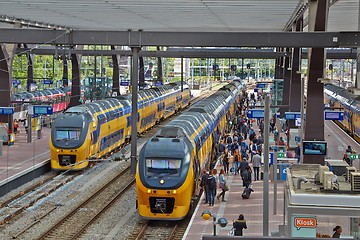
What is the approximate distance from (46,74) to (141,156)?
8029cm

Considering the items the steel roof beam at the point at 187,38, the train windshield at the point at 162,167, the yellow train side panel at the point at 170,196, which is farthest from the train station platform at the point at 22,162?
the train windshield at the point at 162,167

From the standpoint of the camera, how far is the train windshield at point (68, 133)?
3256 cm

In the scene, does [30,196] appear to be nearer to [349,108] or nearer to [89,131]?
[89,131]

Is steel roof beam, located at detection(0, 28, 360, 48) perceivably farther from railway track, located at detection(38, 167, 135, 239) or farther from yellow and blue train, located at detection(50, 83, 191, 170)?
railway track, located at detection(38, 167, 135, 239)

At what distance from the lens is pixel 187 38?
26594 mm

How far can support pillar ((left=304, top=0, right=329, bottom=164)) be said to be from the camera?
90.7 ft

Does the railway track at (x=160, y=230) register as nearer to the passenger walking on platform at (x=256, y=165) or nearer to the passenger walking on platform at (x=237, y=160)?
the passenger walking on platform at (x=256, y=165)

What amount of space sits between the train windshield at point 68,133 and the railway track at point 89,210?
288cm

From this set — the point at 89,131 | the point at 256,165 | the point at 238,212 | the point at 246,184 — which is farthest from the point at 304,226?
the point at 89,131

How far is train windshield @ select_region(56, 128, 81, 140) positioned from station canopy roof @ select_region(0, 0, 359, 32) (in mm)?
6265

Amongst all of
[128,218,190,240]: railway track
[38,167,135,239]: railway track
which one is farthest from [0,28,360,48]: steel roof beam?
[128,218,190,240]: railway track

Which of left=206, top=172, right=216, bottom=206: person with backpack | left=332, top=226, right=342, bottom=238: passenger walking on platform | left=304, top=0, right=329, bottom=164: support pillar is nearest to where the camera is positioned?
left=332, top=226, right=342, bottom=238: passenger walking on platform

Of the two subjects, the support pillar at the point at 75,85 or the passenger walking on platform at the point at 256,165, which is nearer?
the passenger walking on platform at the point at 256,165

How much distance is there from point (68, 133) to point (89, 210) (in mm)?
7715
